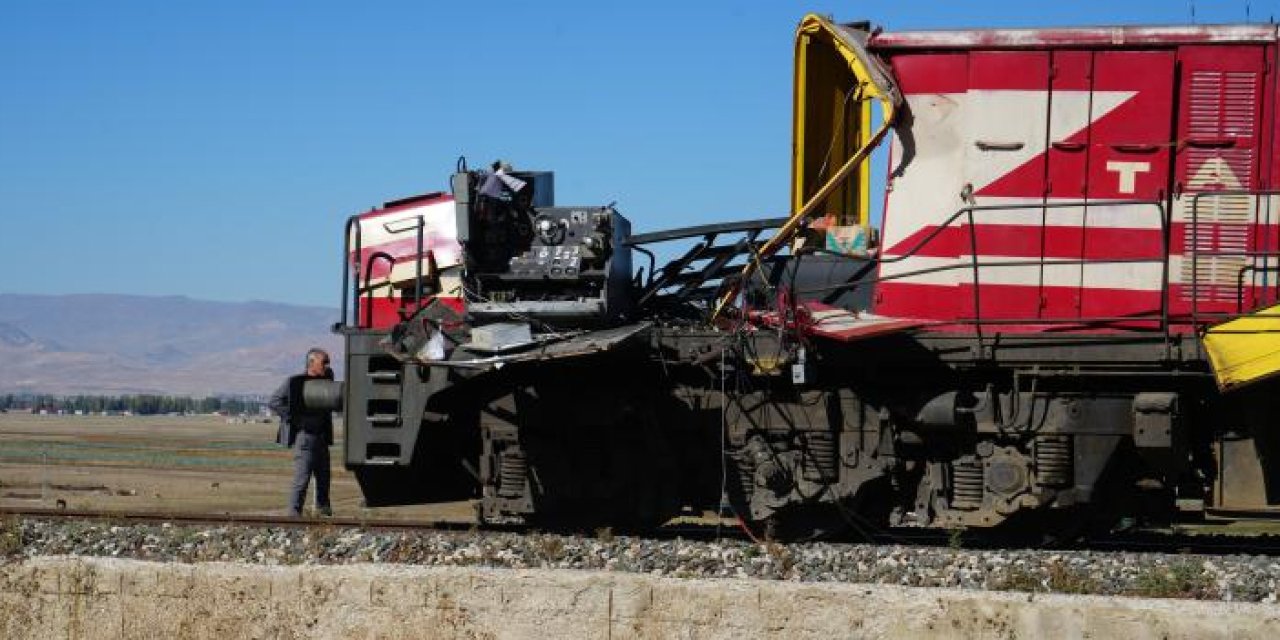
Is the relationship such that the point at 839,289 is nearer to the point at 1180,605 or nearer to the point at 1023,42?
the point at 1023,42

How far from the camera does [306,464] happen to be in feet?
52.4

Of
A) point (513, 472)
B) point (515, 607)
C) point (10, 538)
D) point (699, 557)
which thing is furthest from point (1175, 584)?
point (10, 538)

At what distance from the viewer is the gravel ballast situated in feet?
30.7

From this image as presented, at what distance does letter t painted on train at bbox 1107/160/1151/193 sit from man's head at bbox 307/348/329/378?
7722mm

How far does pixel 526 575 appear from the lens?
9.17 meters

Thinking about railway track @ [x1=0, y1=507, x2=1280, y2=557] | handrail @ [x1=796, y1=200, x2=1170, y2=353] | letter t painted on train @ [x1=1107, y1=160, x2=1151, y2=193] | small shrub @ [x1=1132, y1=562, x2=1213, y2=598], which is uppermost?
letter t painted on train @ [x1=1107, y1=160, x2=1151, y2=193]

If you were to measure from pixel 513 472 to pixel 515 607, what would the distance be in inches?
164

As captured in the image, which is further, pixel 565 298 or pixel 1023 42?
pixel 565 298

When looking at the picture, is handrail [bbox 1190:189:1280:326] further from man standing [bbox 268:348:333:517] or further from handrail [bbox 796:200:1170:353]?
man standing [bbox 268:348:333:517]

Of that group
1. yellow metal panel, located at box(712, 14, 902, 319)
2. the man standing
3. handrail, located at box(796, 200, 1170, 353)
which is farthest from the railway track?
yellow metal panel, located at box(712, 14, 902, 319)

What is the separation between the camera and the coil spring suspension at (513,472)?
13.3 m

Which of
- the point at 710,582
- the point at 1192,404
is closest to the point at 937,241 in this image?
the point at 1192,404

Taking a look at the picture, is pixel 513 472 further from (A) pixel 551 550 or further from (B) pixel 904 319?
(B) pixel 904 319

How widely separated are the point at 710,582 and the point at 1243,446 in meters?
4.82
